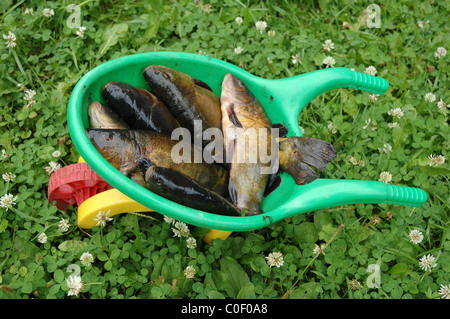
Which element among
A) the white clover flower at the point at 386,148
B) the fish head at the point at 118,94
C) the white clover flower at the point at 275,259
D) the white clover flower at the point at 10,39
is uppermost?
the white clover flower at the point at 10,39

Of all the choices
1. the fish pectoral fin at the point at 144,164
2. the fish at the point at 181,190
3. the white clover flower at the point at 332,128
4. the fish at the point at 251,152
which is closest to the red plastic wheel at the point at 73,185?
the fish pectoral fin at the point at 144,164

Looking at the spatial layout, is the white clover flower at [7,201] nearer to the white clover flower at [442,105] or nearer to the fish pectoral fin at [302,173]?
the fish pectoral fin at [302,173]

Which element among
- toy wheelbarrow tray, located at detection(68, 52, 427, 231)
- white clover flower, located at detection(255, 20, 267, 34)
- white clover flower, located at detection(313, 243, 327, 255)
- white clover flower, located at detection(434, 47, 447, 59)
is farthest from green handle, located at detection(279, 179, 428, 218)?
white clover flower, located at detection(434, 47, 447, 59)

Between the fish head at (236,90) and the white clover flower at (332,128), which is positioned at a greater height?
the fish head at (236,90)

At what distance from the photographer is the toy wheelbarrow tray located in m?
2.42

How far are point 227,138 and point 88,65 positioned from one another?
5.22 ft

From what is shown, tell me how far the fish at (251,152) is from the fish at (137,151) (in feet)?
0.78

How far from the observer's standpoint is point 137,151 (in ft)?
9.02

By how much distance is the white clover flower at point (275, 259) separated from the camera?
2.93 metres

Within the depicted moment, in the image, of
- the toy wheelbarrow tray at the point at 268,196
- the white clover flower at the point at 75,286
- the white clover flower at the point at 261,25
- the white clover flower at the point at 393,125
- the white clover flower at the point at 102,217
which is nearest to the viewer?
→ the toy wheelbarrow tray at the point at 268,196
